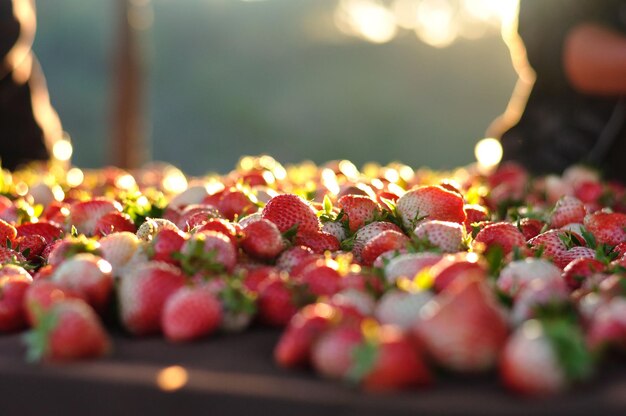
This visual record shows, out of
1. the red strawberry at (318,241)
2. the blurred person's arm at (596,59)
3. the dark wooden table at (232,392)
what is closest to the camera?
the dark wooden table at (232,392)

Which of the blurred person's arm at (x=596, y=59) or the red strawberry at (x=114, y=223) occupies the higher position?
the blurred person's arm at (x=596, y=59)

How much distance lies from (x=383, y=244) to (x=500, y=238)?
20cm

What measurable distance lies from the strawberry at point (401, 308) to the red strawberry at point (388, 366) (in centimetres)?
8

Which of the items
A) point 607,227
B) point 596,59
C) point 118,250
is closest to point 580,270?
point 607,227

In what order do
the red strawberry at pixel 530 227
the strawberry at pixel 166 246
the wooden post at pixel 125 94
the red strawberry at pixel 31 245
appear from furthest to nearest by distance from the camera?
the wooden post at pixel 125 94
the red strawberry at pixel 530 227
the red strawberry at pixel 31 245
the strawberry at pixel 166 246

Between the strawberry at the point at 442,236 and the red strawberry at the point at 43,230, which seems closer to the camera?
the strawberry at the point at 442,236

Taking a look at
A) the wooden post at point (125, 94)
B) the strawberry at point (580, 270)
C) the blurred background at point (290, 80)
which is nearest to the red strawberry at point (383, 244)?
the strawberry at point (580, 270)

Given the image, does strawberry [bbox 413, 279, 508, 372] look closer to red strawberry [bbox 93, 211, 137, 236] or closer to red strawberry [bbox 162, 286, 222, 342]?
red strawberry [bbox 162, 286, 222, 342]

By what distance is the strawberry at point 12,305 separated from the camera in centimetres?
103

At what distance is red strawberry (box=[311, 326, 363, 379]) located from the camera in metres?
0.80

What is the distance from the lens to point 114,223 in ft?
4.79

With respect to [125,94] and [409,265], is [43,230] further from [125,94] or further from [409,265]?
[125,94]

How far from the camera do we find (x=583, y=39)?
2.71 meters

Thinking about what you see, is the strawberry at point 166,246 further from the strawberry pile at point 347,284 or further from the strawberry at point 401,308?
the strawberry at point 401,308
